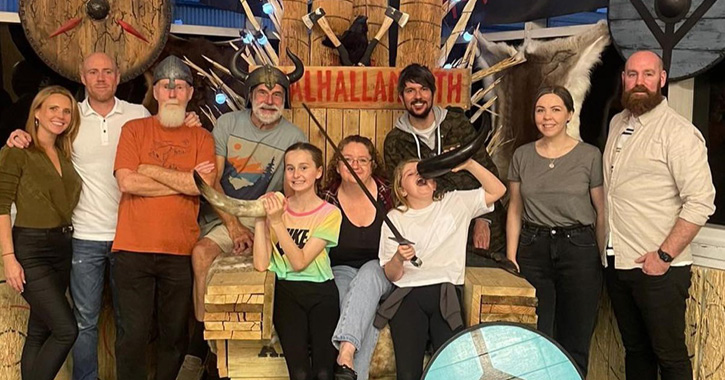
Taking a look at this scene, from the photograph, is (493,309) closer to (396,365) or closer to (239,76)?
(396,365)

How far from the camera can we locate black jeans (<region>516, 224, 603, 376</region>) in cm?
338

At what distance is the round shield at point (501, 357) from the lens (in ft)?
9.05

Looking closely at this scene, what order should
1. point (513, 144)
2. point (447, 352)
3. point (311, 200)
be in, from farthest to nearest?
point (513, 144) < point (311, 200) < point (447, 352)

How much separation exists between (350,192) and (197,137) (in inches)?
34.1

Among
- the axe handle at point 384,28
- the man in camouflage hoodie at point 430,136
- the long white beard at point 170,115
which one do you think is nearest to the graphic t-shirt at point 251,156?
the long white beard at point 170,115

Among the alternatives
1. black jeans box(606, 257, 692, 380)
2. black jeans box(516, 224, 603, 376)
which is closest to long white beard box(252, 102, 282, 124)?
black jeans box(516, 224, 603, 376)

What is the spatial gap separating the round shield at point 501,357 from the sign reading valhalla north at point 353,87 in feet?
6.42

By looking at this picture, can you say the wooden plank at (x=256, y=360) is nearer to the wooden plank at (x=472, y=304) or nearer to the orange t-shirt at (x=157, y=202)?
the orange t-shirt at (x=157, y=202)

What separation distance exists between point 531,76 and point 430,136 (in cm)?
127

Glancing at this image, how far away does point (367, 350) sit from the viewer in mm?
3061

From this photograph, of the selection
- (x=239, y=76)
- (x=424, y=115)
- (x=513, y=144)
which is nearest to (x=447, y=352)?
(x=424, y=115)

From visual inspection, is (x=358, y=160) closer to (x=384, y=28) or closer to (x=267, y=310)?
(x=267, y=310)

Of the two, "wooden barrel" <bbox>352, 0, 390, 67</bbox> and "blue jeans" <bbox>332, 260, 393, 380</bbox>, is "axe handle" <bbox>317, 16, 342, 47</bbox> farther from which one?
"blue jeans" <bbox>332, 260, 393, 380</bbox>

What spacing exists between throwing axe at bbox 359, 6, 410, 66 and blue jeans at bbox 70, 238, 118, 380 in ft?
6.55
